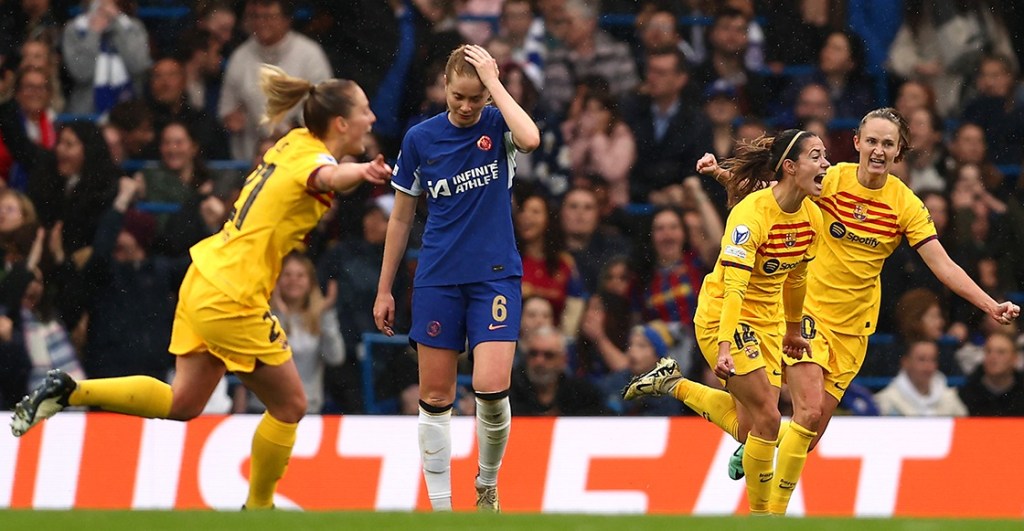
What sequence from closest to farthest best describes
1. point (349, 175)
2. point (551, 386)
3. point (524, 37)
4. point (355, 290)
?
point (349, 175)
point (551, 386)
point (355, 290)
point (524, 37)

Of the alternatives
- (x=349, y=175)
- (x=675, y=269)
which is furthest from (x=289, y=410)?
(x=675, y=269)

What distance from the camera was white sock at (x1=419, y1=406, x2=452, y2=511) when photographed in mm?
8367

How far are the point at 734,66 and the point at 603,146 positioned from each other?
1270mm

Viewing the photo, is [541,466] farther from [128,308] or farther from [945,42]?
[945,42]

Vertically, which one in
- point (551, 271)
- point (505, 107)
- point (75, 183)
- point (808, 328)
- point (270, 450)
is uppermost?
point (505, 107)

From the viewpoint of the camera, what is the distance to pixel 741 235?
8.43 meters

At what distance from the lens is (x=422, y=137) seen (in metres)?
8.34

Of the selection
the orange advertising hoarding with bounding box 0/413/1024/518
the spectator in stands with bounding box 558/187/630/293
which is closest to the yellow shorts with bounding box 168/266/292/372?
the orange advertising hoarding with bounding box 0/413/1024/518

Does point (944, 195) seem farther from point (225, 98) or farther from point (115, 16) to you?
point (115, 16)

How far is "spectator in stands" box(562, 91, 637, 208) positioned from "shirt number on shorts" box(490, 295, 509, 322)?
4414 mm

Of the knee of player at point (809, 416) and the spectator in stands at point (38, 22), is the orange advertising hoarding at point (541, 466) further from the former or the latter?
the spectator in stands at point (38, 22)

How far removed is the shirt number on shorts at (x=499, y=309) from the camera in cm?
823

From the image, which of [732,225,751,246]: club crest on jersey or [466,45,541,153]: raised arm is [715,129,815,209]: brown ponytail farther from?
[466,45,541,153]: raised arm

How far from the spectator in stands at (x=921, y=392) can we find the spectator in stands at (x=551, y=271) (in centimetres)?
217
